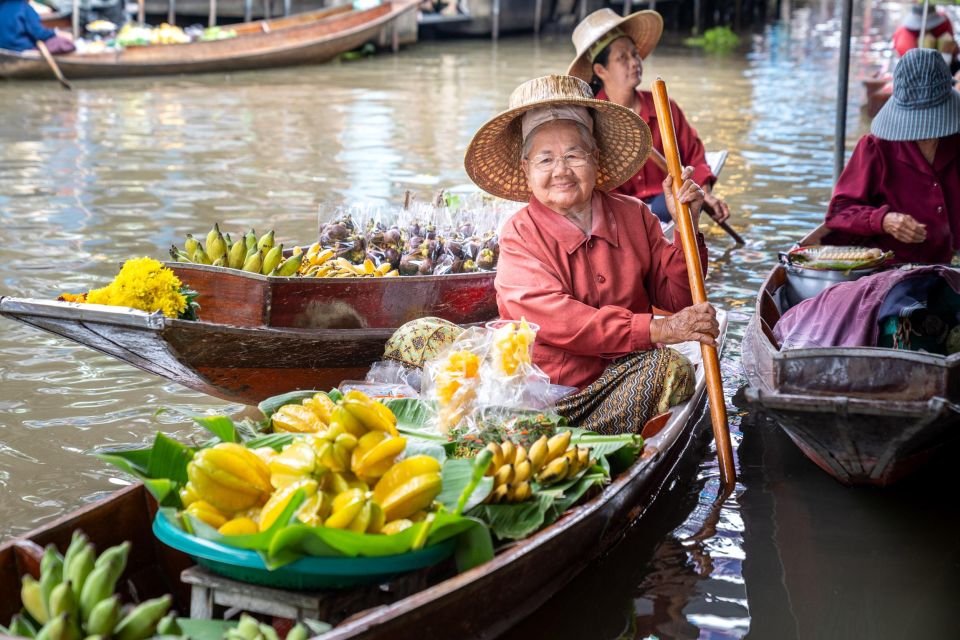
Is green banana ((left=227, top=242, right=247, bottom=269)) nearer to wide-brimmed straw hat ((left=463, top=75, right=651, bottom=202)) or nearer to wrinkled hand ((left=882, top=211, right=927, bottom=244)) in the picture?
wide-brimmed straw hat ((left=463, top=75, right=651, bottom=202))

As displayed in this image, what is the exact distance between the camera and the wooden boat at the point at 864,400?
3072 mm

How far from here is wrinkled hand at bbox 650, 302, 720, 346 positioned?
320 cm

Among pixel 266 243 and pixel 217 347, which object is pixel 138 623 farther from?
pixel 266 243

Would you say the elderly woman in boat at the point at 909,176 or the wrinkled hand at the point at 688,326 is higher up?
the elderly woman in boat at the point at 909,176

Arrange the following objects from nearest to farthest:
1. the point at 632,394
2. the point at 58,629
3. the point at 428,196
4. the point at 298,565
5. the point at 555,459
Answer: the point at 58,629 < the point at 298,565 < the point at 555,459 < the point at 632,394 < the point at 428,196

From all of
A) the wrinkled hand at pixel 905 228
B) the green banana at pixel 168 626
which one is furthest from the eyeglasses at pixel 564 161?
the green banana at pixel 168 626

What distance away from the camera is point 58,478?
3.77m

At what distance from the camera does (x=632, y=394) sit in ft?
11.1

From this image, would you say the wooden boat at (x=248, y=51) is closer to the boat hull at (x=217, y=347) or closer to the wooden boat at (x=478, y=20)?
the wooden boat at (x=478, y=20)

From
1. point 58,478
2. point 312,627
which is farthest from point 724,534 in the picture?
point 58,478

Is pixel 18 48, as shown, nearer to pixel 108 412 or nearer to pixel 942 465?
pixel 108 412

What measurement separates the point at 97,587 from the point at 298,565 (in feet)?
1.27

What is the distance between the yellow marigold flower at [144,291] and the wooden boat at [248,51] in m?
10.7

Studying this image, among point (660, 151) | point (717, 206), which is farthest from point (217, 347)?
point (660, 151)
